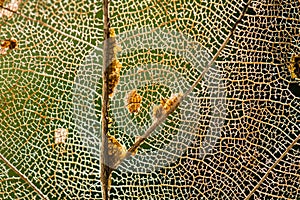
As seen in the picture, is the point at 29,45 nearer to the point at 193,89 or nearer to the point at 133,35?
the point at 133,35

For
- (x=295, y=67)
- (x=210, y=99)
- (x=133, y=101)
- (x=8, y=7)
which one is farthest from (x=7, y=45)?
(x=295, y=67)

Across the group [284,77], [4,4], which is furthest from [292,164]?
[4,4]

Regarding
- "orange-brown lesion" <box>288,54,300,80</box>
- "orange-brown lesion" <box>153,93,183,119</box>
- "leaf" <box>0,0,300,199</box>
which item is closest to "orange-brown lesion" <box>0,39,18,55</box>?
"leaf" <box>0,0,300,199</box>

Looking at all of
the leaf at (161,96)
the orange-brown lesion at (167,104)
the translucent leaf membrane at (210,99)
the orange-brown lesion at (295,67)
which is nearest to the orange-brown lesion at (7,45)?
the leaf at (161,96)

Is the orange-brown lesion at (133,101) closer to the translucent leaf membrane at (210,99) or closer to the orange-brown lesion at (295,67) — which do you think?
the translucent leaf membrane at (210,99)

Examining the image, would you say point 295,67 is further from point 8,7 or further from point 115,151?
point 8,7

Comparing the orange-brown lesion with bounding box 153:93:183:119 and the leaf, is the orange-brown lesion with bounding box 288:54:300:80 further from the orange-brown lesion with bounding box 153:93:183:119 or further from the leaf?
the orange-brown lesion with bounding box 153:93:183:119

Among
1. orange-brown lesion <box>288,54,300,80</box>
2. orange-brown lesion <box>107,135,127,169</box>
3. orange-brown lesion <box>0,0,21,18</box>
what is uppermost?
orange-brown lesion <box>0,0,21,18</box>
